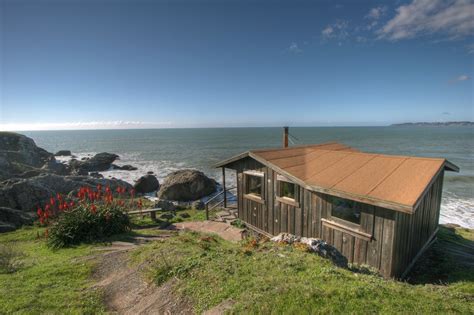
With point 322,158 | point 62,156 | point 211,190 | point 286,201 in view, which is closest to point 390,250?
point 286,201

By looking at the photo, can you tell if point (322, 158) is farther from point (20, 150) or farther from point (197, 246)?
point (20, 150)

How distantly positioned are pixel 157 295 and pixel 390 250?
6.31m

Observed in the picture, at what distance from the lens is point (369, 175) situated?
26.1 ft

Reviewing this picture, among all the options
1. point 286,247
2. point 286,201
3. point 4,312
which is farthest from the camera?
point 286,201

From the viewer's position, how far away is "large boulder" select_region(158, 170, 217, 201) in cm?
2162

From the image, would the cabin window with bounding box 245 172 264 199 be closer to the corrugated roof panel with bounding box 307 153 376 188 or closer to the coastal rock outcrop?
the corrugated roof panel with bounding box 307 153 376 188

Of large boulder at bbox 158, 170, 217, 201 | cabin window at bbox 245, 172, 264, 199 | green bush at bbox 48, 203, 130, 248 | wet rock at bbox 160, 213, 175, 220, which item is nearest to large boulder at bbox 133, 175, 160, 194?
large boulder at bbox 158, 170, 217, 201

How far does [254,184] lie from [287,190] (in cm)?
200

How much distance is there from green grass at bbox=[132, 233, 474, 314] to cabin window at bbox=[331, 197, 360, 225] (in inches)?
102

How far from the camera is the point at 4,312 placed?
4.05 metres

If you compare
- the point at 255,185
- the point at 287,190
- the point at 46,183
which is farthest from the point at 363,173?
the point at 46,183

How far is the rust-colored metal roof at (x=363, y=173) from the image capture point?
22.0 feet

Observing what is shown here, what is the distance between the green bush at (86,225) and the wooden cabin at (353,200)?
18.9 feet

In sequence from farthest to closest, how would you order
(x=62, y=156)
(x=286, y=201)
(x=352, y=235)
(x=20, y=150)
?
(x=62, y=156) < (x=20, y=150) < (x=286, y=201) < (x=352, y=235)
